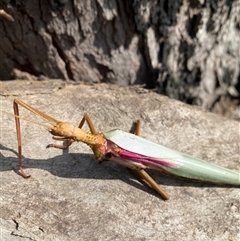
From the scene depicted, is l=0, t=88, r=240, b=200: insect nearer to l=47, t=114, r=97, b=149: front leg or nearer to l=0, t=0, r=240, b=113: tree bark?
l=47, t=114, r=97, b=149: front leg

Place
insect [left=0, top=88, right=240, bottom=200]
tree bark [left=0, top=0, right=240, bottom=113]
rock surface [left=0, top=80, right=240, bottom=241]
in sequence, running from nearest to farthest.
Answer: rock surface [left=0, top=80, right=240, bottom=241]
insect [left=0, top=88, right=240, bottom=200]
tree bark [left=0, top=0, right=240, bottom=113]

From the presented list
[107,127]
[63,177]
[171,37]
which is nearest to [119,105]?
[107,127]

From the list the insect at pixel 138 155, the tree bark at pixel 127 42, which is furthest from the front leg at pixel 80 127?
the tree bark at pixel 127 42

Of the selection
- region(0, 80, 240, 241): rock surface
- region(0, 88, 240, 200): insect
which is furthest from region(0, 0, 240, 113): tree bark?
region(0, 88, 240, 200): insect

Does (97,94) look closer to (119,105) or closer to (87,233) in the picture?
(119,105)

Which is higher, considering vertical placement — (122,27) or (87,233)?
(122,27)

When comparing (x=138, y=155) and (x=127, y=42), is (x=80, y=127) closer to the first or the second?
(x=138, y=155)

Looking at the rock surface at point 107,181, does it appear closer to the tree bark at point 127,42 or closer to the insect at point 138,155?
the insect at point 138,155
